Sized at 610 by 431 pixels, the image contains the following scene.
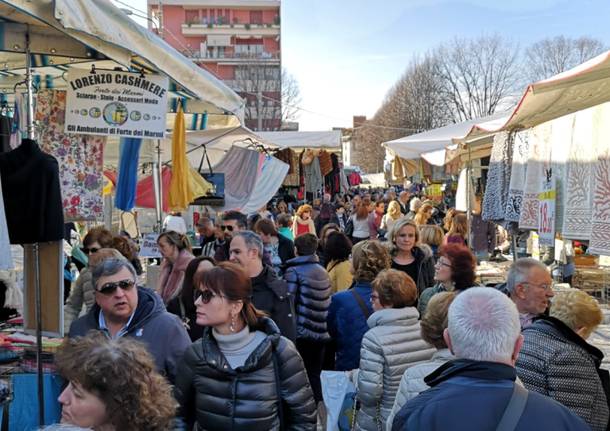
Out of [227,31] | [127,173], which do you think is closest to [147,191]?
[127,173]

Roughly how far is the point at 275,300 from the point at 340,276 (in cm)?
168

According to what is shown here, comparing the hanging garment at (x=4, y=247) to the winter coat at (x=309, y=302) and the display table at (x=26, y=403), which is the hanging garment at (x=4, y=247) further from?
the winter coat at (x=309, y=302)

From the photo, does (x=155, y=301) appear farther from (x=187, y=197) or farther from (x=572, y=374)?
(x=187, y=197)

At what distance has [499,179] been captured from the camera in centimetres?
567

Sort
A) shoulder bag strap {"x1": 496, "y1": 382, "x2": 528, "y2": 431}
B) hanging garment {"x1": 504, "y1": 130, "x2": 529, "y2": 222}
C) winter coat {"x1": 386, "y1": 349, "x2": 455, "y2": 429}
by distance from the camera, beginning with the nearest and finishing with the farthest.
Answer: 1. shoulder bag strap {"x1": 496, "y1": 382, "x2": 528, "y2": 431}
2. winter coat {"x1": 386, "y1": 349, "x2": 455, "y2": 429}
3. hanging garment {"x1": 504, "y1": 130, "x2": 529, "y2": 222}

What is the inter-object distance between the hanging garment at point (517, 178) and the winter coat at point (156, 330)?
137 inches

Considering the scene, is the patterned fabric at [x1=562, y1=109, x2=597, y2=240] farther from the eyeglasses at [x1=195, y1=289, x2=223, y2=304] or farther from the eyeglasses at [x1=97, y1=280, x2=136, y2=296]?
the eyeglasses at [x1=97, y1=280, x2=136, y2=296]

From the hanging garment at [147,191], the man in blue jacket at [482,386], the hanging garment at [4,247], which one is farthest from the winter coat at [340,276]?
the hanging garment at [147,191]

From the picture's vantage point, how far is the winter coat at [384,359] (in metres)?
3.25

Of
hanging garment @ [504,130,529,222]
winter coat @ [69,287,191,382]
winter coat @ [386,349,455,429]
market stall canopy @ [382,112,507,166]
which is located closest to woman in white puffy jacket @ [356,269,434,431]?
winter coat @ [386,349,455,429]

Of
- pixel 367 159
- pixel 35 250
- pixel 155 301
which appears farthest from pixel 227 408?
pixel 367 159

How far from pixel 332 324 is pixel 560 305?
1842 mm

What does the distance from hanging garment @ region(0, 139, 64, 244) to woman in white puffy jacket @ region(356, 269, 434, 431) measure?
1989mm

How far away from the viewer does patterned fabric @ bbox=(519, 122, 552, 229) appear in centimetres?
467
